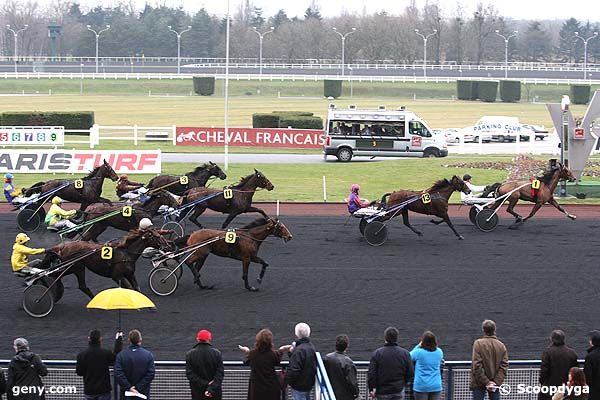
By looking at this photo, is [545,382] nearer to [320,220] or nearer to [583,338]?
[583,338]

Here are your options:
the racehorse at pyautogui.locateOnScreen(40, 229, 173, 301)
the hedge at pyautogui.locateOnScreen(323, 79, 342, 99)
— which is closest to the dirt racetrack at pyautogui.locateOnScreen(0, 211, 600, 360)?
the racehorse at pyautogui.locateOnScreen(40, 229, 173, 301)

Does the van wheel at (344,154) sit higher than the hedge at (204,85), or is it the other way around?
the hedge at (204,85)

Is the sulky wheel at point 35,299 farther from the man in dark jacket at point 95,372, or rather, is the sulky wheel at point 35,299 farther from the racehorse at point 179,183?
the racehorse at point 179,183

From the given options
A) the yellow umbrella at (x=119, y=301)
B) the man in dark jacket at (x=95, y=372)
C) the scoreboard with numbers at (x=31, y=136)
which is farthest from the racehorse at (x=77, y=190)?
the scoreboard with numbers at (x=31, y=136)

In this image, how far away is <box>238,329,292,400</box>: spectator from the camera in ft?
32.2

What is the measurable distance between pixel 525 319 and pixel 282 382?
612 centimetres

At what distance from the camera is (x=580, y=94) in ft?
246

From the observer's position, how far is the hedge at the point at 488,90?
259 feet

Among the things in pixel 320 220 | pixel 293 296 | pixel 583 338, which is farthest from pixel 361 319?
pixel 320 220

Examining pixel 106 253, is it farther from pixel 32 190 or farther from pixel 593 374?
pixel 593 374

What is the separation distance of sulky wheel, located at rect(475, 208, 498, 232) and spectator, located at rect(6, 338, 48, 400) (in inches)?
564

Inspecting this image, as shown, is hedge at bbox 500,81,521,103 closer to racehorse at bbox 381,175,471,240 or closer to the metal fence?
racehorse at bbox 381,175,471,240

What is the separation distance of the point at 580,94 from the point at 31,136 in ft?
157

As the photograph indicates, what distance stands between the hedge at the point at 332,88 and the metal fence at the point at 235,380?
68861mm
